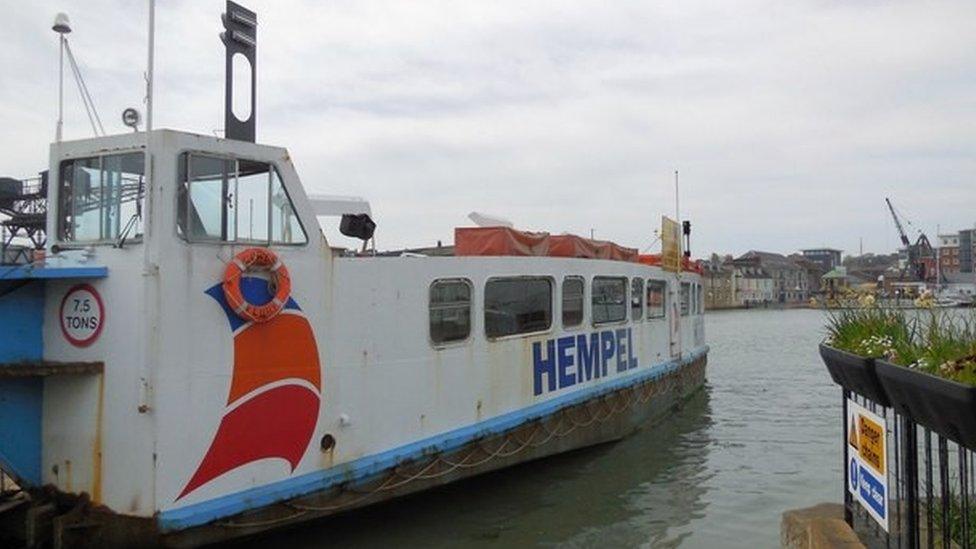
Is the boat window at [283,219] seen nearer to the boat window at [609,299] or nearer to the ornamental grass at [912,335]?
the ornamental grass at [912,335]

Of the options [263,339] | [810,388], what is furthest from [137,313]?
[810,388]

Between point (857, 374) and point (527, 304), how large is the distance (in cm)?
573

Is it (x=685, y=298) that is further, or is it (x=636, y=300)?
(x=685, y=298)

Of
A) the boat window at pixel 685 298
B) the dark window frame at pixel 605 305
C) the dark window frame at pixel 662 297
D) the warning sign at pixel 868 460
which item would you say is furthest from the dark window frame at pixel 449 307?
the boat window at pixel 685 298

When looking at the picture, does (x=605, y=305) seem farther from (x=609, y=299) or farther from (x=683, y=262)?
(x=683, y=262)

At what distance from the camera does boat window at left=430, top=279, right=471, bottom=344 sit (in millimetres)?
8531

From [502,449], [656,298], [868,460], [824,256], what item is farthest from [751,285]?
[868,460]

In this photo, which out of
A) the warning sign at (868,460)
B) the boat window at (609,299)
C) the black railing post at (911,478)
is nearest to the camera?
the black railing post at (911,478)

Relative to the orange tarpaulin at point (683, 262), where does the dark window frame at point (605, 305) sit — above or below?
below

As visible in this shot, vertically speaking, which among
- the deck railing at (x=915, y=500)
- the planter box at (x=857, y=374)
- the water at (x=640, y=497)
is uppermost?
the planter box at (x=857, y=374)

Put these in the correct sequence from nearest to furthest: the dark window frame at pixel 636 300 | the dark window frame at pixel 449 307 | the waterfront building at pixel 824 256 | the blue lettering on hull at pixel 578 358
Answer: the dark window frame at pixel 449 307 → the blue lettering on hull at pixel 578 358 → the dark window frame at pixel 636 300 → the waterfront building at pixel 824 256

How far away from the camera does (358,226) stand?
861 centimetres

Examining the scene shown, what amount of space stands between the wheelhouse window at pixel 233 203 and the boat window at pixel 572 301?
14.6ft

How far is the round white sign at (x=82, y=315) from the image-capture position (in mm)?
6414
